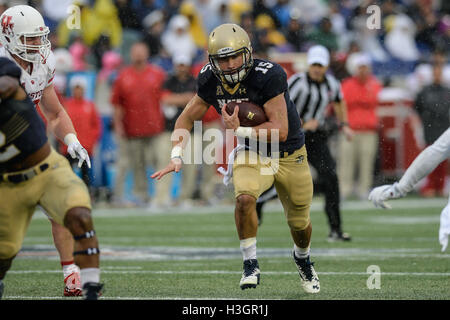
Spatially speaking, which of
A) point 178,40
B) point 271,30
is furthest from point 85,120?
point 271,30

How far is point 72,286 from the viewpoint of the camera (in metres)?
6.18

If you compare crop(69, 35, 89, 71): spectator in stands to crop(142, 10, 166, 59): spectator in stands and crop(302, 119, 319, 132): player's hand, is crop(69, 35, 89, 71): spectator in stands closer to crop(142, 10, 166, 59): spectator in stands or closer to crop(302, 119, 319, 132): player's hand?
crop(142, 10, 166, 59): spectator in stands

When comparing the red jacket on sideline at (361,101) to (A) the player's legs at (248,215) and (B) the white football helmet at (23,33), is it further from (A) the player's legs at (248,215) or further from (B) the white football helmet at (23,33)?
(B) the white football helmet at (23,33)

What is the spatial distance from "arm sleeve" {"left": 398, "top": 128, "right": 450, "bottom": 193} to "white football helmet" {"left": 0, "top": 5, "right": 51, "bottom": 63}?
258 centimetres

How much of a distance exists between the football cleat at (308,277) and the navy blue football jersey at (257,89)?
29.6 inches

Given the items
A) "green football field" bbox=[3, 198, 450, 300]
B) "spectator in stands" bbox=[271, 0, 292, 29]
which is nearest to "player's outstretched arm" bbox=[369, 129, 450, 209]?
"green football field" bbox=[3, 198, 450, 300]

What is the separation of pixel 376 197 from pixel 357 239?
304cm

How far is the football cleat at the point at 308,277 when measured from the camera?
6191 mm

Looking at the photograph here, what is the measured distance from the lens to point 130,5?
1605 cm

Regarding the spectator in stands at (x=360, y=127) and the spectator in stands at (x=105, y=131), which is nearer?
the spectator in stands at (x=360, y=127)

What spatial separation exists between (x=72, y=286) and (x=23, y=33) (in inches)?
64.3

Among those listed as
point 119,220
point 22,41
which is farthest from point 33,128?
point 119,220

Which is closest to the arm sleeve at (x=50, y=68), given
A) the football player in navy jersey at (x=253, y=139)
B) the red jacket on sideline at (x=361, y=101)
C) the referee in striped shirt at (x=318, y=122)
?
the football player in navy jersey at (x=253, y=139)
